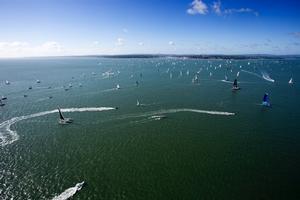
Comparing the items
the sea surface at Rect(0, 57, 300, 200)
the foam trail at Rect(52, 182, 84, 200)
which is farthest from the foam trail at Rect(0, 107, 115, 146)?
the foam trail at Rect(52, 182, 84, 200)

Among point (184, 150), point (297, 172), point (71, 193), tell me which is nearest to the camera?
point (71, 193)

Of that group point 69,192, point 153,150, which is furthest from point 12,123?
point 153,150

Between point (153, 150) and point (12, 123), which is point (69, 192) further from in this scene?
point (12, 123)

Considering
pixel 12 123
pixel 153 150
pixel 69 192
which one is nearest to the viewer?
pixel 69 192

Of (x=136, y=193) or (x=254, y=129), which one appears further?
(x=254, y=129)

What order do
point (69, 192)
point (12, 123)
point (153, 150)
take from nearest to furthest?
point (69, 192) < point (153, 150) < point (12, 123)

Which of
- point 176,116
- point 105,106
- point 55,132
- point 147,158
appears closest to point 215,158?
point 147,158

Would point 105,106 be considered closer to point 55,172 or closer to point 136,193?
point 55,172

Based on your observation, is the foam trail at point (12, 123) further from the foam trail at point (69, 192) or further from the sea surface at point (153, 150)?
the foam trail at point (69, 192)

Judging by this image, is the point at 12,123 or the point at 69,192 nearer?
the point at 69,192
